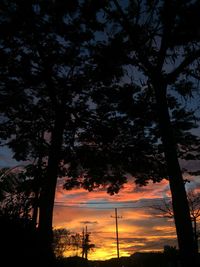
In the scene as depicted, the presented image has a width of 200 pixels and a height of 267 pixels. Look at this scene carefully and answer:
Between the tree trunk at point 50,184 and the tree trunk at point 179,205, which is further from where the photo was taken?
the tree trunk at point 50,184

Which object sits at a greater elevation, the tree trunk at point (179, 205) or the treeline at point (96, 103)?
the treeline at point (96, 103)

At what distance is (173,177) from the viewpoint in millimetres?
10852

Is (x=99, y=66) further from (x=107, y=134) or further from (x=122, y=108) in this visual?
(x=107, y=134)

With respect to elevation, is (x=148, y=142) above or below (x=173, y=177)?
above

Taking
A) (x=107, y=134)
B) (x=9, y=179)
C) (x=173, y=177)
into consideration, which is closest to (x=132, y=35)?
(x=173, y=177)

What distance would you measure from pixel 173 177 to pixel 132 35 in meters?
5.46

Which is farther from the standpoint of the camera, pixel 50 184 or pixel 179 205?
pixel 50 184

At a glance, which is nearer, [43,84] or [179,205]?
[179,205]

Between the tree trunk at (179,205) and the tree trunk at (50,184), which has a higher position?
the tree trunk at (50,184)

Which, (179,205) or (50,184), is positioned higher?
(50,184)

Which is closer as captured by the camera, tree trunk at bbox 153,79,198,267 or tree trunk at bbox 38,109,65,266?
tree trunk at bbox 153,79,198,267

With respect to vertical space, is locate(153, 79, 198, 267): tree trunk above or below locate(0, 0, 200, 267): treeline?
below

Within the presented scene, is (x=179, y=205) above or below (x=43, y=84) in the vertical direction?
below

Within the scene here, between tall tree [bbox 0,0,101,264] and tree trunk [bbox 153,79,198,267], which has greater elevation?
tall tree [bbox 0,0,101,264]
